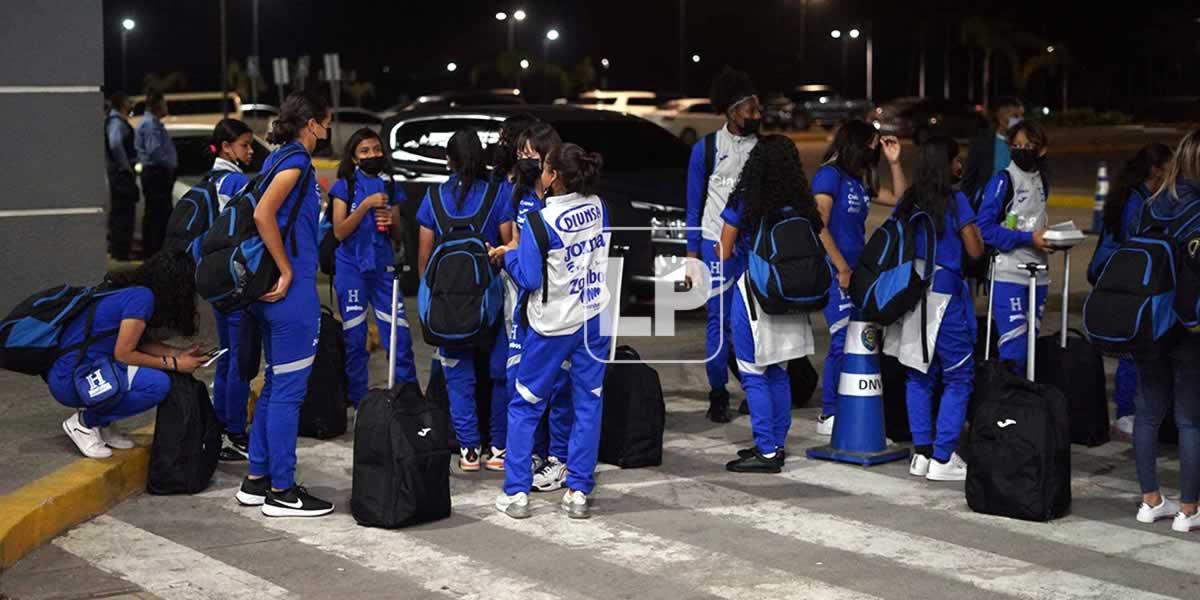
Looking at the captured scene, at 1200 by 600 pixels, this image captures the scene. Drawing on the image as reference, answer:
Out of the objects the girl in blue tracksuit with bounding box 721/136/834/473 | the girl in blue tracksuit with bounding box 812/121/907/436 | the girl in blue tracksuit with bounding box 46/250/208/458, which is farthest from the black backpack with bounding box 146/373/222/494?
the girl in blue tracksuit with bounding box 812/121/907/436

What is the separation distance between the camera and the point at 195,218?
9.03 meters

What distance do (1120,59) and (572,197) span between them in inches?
2871

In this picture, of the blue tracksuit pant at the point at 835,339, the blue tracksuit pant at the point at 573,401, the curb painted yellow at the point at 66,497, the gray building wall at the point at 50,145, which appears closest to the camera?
the curb painted yellow at the point at 66,497

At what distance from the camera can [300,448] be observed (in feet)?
30.3

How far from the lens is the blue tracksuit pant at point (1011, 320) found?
918 cm

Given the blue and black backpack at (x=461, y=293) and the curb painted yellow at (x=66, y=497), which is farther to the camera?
the blue and black backpack at (x=461, y=293)

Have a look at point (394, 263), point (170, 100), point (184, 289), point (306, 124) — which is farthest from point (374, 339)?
point (170, 100)

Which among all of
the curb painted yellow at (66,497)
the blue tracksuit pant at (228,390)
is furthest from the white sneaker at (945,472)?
the curb painted yellow at (66,497)

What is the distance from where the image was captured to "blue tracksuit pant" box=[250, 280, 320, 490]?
757 centimetres

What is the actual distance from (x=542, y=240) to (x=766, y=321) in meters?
1.54

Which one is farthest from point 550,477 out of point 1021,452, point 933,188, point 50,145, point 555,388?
point 50,145

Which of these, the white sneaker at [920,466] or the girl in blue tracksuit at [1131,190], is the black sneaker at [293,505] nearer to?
the white sneaker at [920,466]

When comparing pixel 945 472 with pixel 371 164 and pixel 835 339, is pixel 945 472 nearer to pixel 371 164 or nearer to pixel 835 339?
pixel 835 339

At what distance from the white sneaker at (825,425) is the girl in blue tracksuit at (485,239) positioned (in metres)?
2.01
